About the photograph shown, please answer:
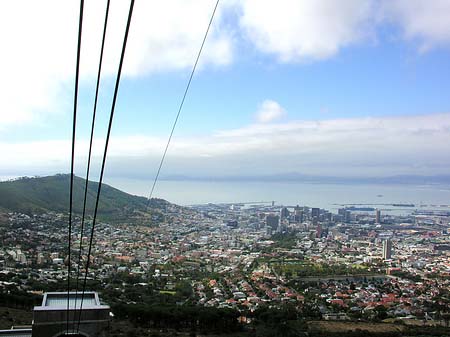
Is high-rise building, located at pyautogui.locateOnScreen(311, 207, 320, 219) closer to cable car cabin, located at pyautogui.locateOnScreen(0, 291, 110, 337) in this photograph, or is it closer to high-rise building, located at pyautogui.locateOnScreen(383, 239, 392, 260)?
high-rise building, located at pyautogui.locateOnScreen(383, 239, 392, 260)

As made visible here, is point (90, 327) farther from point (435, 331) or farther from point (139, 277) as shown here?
point (139, 277)

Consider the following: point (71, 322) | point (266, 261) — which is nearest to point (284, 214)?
point (266, 261)

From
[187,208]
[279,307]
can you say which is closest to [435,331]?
[279,307]

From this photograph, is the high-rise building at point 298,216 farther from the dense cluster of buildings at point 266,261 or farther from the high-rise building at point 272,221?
the high-rise building at point 272,221

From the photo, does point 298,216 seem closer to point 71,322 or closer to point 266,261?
point 266,261

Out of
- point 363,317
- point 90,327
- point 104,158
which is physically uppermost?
point 104,158

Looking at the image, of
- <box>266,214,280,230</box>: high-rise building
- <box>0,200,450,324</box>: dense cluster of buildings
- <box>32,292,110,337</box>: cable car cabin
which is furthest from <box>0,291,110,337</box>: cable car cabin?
<box>266,214,280,230</box>: high-rise building

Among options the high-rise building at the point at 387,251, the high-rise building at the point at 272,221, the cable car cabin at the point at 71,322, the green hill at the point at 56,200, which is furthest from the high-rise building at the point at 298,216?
the cable car cabin at the point at 71,322

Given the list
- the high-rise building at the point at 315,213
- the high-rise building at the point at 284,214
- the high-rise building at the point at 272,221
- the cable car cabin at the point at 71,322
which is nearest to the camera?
the cable car cabin at the point at 71,322
